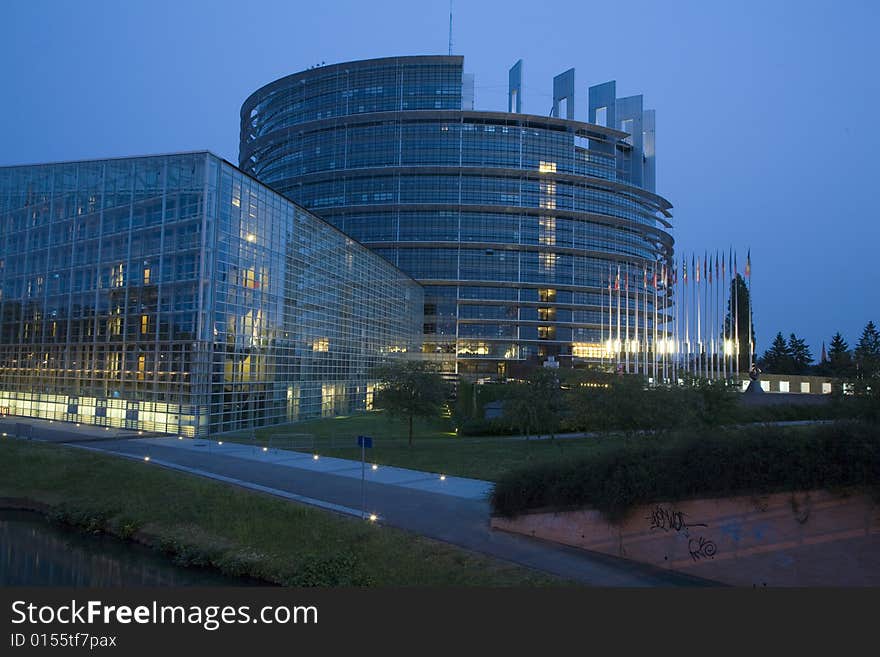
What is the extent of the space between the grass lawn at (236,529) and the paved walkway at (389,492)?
3.03 ft

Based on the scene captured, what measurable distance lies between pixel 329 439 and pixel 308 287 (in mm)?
19636

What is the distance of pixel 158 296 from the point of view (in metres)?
40.3

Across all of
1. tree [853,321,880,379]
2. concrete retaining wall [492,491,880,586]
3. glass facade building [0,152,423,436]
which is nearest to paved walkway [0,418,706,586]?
concrete retaining wall [492,491,880,586]

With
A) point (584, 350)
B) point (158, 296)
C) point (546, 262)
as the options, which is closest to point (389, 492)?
point (158, 296)

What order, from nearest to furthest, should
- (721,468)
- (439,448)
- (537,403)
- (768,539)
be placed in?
1. (768,539)
2. (721,468)
3. (439,448)
4. (537,403)

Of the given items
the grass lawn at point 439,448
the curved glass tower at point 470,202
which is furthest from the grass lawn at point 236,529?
the curved glass tower at point 470,202

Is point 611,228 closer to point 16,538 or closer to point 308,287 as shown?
point 308,287

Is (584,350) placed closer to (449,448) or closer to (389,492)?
(449,448)

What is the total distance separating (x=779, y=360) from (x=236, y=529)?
104 metres

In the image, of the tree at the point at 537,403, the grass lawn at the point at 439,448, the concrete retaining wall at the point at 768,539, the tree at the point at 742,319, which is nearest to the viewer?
the concrete retaining wall at the point at 768,539

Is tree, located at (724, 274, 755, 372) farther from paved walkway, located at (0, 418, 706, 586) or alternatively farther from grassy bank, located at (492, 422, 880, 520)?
grassy bank, located at (492, 422, 880, 520)

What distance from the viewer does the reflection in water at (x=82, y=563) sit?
16391 mm

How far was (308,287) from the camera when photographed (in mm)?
52250

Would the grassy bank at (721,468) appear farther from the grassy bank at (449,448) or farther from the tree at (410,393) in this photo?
the tree at (410,393)
